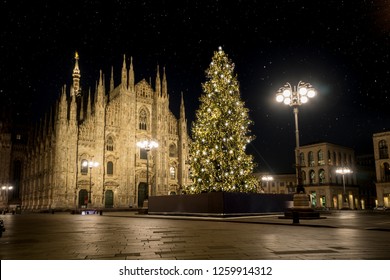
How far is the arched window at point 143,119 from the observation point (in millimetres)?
59969

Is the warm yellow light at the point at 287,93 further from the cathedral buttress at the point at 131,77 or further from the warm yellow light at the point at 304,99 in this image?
the cathedral buttress at the point at 131,77

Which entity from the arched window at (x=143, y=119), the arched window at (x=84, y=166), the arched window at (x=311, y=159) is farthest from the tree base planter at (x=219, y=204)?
the arched window at (x=311, y=159)

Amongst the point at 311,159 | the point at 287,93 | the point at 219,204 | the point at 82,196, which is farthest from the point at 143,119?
the point at 287,93

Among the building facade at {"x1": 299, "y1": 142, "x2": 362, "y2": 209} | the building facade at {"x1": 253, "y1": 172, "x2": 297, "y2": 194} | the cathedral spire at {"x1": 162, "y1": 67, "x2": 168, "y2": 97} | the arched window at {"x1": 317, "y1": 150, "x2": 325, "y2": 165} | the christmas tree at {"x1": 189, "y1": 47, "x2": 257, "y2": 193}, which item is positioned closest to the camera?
A: the christmas tree at {"x1": 189, "y1": 47, "x2": 257, "y2": 193}

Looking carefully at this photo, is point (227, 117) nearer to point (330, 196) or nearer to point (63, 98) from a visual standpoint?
point (63, 98)

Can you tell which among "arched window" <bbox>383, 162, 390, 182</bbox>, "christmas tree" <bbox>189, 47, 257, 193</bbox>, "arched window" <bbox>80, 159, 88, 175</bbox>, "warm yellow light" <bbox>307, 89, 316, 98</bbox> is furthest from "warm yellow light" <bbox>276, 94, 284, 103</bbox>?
"arched window" <bbox>383, 162, 390, 182</bbox>

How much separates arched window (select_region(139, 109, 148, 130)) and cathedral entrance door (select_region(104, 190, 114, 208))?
479 inches

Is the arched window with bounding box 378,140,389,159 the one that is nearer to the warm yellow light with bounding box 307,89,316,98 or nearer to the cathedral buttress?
the cathedral buttress

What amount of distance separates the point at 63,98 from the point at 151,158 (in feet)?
55.6

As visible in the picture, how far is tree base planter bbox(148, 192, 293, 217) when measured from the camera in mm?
24784

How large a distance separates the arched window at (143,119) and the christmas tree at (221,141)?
1288 inches

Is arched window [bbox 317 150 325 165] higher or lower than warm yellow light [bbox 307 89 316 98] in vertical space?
higher

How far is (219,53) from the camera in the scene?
29.4 meters
